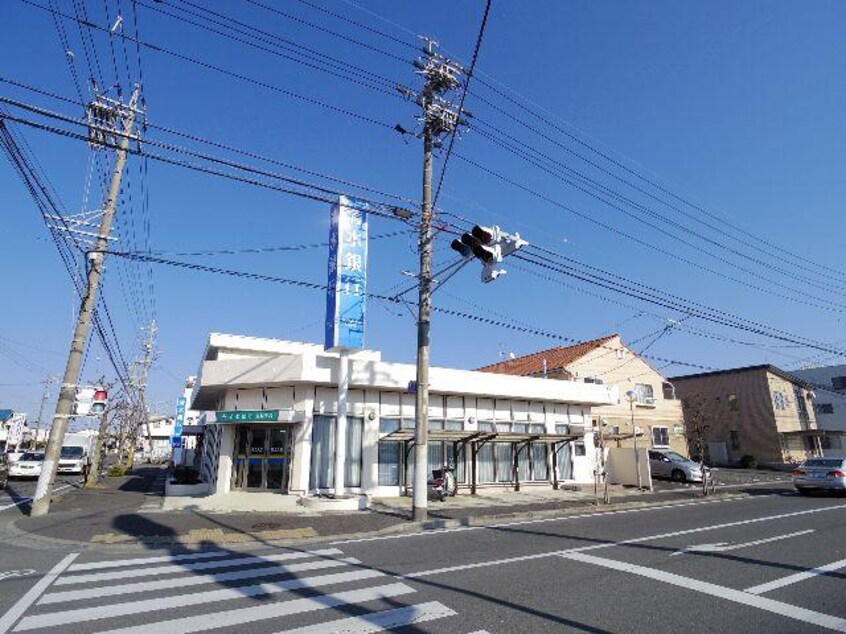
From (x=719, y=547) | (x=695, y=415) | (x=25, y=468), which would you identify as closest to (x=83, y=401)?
(x=25, y=468)

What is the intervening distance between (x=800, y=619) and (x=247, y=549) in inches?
360

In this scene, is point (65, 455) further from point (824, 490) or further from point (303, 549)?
point (824, 490)

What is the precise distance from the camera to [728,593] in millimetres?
6992

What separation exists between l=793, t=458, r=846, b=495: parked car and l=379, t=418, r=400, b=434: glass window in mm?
17486

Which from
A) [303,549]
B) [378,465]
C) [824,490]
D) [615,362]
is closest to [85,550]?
[303,549]

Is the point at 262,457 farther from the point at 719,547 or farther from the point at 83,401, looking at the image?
the point at 719,547

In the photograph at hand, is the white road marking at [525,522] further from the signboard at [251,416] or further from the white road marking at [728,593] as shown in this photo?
the signboard at [251,416]

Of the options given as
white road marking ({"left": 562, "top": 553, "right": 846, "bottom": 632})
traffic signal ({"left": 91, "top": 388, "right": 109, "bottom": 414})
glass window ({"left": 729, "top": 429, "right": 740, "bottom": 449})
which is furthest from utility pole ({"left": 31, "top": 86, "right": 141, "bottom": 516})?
glass window ({"left": 729, "top": 429, "right": 740, "bottom": 449})

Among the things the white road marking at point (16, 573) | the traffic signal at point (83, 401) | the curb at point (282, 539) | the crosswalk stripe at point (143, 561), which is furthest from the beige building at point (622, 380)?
the white road marking at point (16, 573)

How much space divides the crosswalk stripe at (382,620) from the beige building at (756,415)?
41.6 m

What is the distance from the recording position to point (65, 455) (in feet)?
105

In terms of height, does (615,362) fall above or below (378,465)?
above

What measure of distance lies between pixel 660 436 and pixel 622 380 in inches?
198

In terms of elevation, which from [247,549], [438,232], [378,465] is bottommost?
[247,549]
